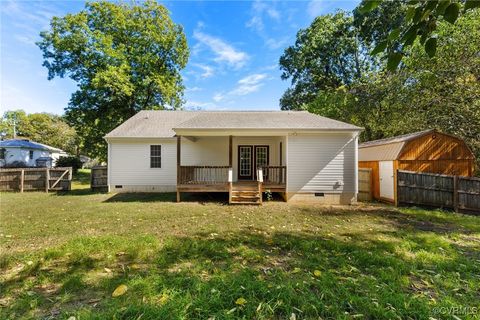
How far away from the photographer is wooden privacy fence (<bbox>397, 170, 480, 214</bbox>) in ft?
25.9

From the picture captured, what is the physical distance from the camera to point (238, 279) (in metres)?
3.11

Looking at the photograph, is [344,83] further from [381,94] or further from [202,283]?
[202,283]

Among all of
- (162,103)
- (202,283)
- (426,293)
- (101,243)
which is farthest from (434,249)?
(162,103)

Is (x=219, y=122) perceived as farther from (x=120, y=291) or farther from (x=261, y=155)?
(x=120, y=291)

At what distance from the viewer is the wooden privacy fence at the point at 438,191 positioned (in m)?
7.89

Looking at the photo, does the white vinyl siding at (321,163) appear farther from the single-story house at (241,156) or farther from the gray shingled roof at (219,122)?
the gray shingled roof at (219,122)

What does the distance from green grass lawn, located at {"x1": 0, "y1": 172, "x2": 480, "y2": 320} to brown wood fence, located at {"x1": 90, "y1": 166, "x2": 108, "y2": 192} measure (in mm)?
6115

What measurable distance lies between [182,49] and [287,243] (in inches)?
862

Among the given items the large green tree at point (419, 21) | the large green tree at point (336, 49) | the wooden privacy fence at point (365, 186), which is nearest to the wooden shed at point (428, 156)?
the wooden privacy fence at point (365, 186)

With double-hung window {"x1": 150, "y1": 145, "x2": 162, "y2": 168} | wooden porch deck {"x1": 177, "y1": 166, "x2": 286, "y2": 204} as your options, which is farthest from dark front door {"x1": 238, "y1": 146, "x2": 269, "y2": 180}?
double-hung window {"x1": 150, "y1": 145, "x2": 162, "y2": 168}

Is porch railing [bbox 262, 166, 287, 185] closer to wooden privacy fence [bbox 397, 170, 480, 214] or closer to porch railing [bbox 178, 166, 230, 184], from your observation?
porch railing [bbox 178, 166, 230, 184]

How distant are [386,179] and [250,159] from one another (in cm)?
657

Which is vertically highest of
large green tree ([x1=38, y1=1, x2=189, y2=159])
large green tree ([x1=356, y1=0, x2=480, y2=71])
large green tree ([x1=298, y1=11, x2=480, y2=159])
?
large green tree ([x1=38, y1=1, x2=189, y2=159])

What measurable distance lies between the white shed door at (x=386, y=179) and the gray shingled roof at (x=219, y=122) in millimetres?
2318
